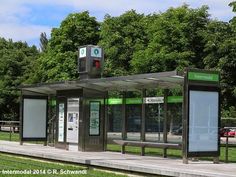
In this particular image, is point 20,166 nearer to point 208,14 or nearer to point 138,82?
point 138,82

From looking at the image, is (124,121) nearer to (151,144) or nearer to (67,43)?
(151,144)

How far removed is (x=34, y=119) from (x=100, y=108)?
521 centimetres

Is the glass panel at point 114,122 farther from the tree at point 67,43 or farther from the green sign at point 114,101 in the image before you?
the tree at point 67,43

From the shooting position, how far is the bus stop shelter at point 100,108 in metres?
16.0

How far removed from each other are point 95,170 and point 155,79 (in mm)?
3478

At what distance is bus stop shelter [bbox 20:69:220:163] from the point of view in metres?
16.0

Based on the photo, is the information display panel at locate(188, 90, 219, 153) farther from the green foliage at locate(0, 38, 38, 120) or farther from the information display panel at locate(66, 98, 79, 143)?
the green foliage at locate(0, 38, 38, 120)

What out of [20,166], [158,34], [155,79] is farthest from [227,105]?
[20,166]

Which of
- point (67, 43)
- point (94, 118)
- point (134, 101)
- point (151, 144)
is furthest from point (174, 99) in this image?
point (67, 43)

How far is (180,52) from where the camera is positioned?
1538 inches

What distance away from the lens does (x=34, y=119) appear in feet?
81.5

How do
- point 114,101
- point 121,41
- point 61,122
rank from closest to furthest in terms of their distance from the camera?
1. point 114,101
2. point 61,122
3. point 121,41

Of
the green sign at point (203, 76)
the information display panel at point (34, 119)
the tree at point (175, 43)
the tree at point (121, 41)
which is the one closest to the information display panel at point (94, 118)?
the information display panel at point (34, 119)

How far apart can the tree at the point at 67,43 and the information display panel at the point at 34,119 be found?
24823mm
